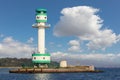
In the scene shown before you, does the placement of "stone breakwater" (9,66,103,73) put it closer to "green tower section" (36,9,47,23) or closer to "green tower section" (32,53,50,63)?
"green tower section" (32,53,50,63)

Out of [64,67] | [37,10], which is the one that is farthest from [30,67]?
[37,10]

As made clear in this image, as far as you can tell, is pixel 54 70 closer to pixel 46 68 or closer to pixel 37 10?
pixel 46 68

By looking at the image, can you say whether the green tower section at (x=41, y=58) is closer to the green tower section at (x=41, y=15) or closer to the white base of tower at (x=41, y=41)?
the white base of tower at (x=41, y=41)

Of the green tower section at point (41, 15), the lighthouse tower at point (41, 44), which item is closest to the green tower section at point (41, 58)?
the lighthouse tower at point (41, 44)

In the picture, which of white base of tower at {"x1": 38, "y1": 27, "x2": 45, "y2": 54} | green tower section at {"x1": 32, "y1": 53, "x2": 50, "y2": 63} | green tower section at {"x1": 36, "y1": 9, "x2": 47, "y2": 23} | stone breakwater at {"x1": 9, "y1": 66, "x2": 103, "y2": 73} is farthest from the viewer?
green tower section at {"x1": 36, "y1": 9, "x2": 47, "y2": 23}

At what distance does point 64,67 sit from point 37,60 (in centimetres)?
1112

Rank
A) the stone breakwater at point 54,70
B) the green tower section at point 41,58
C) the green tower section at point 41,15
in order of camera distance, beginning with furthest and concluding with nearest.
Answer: the green tower section at point 41,15 → the green tower section at point 41,58 → the stone breakwater at point 54,70

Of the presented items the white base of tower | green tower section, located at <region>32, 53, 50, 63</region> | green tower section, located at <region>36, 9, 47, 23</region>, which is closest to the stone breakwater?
green tower section, located at <region>32, 53, 50, 63</region>

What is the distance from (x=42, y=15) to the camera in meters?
124

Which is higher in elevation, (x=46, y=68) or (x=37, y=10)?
(x=37, y=10)

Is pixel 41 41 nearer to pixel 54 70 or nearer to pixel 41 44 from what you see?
pixel 41 44

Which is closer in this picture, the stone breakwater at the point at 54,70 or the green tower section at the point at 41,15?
the stone breakwater at the point at 54,70

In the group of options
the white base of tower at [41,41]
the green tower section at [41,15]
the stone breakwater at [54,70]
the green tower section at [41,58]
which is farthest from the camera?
the green tower section at [41,15]

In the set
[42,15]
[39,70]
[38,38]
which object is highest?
[42,15]
